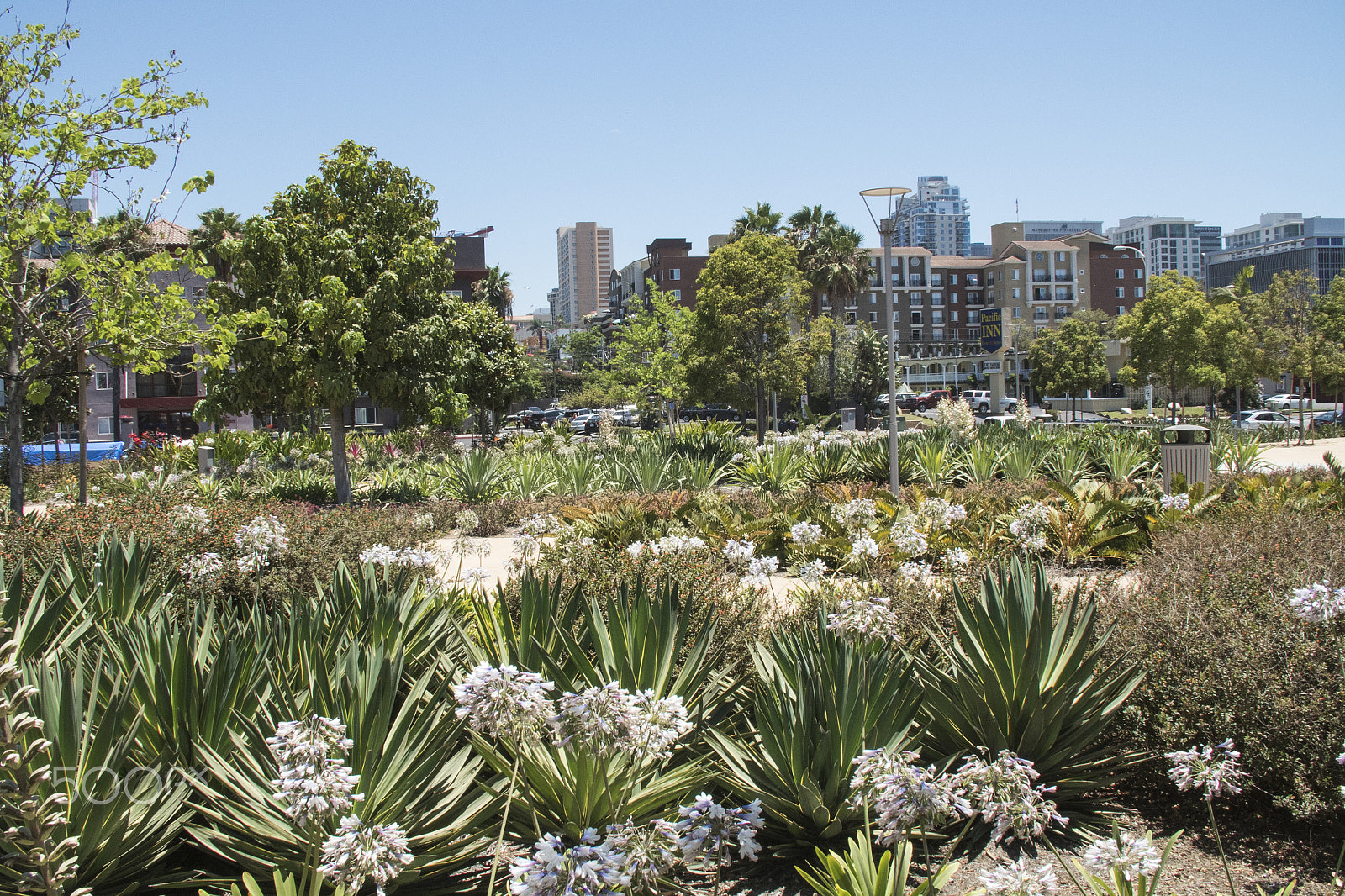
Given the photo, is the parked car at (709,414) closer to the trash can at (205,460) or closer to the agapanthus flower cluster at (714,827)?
the trash can at (205,460)

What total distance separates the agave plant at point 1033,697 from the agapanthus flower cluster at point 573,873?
2.38 metres

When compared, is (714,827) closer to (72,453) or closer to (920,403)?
(72,453)

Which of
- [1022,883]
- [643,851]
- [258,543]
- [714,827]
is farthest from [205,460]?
[1022,883]

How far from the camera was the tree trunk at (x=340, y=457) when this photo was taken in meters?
16.2

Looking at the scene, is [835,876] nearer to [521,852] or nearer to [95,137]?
[521,852]

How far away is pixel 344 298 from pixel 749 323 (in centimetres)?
1180

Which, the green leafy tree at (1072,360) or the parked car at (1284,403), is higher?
the green leafy tree at (1072,360)

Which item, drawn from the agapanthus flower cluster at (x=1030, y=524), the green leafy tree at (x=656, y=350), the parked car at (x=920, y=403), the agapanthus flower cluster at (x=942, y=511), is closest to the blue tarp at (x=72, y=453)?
the green leafy tree at (x=656, y=350)

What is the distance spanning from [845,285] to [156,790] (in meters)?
54.8

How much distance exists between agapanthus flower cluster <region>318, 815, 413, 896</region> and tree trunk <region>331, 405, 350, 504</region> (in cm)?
1468

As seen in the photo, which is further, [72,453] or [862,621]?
[72,453]

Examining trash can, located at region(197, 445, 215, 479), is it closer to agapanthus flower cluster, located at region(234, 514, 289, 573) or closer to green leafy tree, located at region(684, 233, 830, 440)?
green leafy tree, located at region(684, 233, 830, 440)

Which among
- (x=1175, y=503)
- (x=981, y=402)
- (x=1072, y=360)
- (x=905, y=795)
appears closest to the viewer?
(x=905, y=795)

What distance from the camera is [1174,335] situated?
33.5 m
